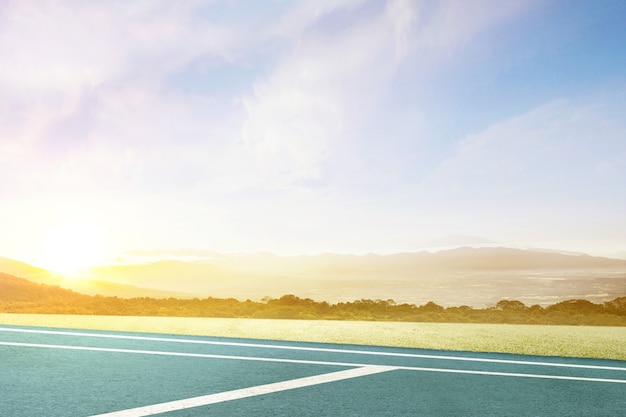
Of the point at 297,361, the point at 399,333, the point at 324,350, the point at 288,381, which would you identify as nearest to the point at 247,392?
the point at 288,381

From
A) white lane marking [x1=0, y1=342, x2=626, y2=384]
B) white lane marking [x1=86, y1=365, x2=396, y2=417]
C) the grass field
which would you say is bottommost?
white lane marking [x1=86, y1=365, x2=396, y2=417]

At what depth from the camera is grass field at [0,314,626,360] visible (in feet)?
26.0

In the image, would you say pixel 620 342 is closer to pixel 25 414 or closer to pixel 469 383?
pixel 469 383

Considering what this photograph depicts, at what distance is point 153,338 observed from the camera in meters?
8.66

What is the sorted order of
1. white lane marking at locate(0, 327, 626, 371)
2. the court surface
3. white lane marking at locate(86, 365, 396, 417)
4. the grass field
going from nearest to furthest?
white lane marking at locate(86, 365, 396, 417) → the court surface → white lane marking at locate(0, 327, 626, 371) → the grass field

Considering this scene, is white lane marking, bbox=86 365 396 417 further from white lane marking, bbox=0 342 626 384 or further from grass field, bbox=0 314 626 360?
grass field, bbox=0 314 626 360

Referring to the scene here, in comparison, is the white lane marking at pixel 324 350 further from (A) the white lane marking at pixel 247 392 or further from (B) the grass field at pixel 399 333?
(A) the white lane marking at pixel 247 392

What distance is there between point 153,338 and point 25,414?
4.48m

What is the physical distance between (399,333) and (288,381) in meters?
4.08

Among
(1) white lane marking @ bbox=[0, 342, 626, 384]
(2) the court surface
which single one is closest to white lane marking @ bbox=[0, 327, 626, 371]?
(2) the court surface

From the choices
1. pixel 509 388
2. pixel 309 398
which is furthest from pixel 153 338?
pixel 509 388

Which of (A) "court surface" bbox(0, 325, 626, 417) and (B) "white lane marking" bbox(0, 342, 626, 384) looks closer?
(A) "court surface" bbox(0, 325, 626, 417)

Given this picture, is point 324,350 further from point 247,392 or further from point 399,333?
point 247,392

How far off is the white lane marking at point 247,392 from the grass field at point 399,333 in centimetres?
229
